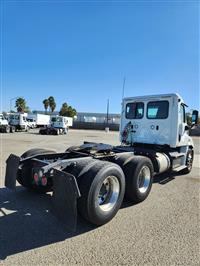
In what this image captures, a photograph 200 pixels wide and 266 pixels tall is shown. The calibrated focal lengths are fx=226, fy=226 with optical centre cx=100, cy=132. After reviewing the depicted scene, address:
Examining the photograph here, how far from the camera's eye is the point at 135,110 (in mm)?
7453

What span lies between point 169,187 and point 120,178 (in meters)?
2.51

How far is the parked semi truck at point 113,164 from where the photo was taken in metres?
3.59

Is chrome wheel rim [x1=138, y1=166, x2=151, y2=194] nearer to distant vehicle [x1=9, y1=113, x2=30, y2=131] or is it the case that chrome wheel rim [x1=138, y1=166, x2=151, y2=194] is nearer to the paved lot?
the paved lot

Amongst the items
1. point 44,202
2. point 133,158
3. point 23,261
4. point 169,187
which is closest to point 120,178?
point 133,158

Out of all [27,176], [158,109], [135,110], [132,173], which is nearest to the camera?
[132,173]

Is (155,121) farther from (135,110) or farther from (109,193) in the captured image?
(109,193)

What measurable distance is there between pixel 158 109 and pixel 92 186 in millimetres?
4159

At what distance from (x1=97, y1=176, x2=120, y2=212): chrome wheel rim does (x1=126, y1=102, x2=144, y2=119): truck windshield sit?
360cm

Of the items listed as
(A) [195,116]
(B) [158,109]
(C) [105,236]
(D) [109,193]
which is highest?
(B) [158,109]

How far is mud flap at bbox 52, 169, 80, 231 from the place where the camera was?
10.9 ft

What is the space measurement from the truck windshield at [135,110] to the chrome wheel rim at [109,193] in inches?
142

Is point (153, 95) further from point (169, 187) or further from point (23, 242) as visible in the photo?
point (23, 242)

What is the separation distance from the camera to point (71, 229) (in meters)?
3.30

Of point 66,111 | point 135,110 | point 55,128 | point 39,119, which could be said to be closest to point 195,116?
point 135,110
